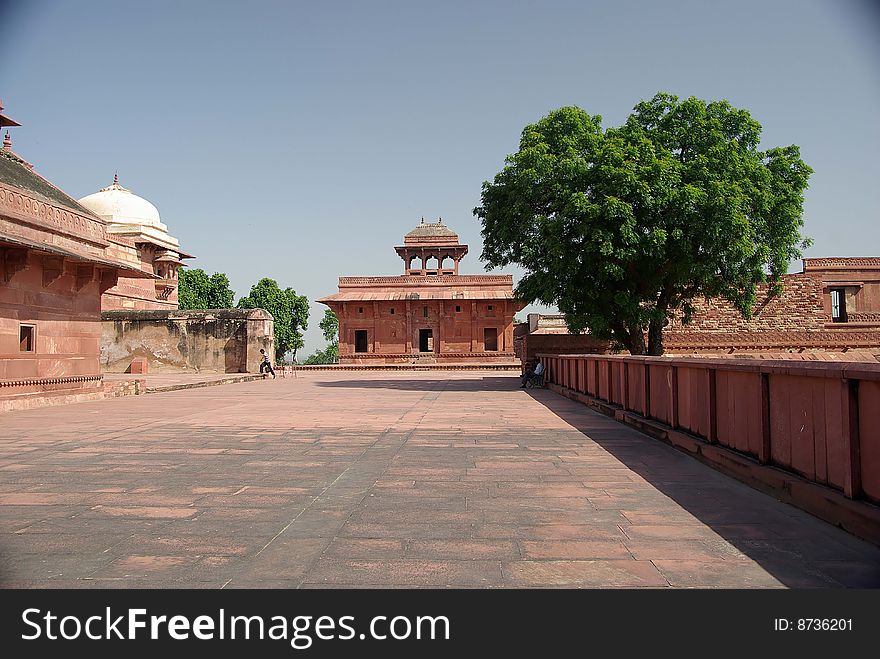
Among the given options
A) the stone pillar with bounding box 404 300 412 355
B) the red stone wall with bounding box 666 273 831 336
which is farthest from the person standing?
the red stone wall with bounding box 666 273 831 336

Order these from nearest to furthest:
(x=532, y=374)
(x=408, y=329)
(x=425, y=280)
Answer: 1. (x=532, y=374)
2. (x=408, y=329)
3. (x=425, y=280)

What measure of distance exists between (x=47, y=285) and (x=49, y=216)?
1540mm

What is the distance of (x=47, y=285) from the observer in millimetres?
12117

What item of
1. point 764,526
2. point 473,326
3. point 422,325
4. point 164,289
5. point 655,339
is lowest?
point 764,526

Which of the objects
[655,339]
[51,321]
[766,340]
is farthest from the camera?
[766,340]

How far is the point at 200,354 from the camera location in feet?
79.9

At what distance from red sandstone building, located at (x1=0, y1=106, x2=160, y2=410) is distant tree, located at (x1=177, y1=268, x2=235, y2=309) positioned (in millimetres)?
37231

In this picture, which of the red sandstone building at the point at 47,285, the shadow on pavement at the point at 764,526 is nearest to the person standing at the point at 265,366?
the red sandstone building at the point at 47,285

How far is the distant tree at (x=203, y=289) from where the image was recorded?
49.9 meters

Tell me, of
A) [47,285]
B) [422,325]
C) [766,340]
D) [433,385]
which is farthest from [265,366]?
[766,340]

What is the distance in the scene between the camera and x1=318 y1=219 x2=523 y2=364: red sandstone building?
123 ft

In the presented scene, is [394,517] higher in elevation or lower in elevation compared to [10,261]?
lower

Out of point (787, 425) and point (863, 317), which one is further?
point (863, 317)

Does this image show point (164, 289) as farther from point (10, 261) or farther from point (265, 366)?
point (10, 261)
